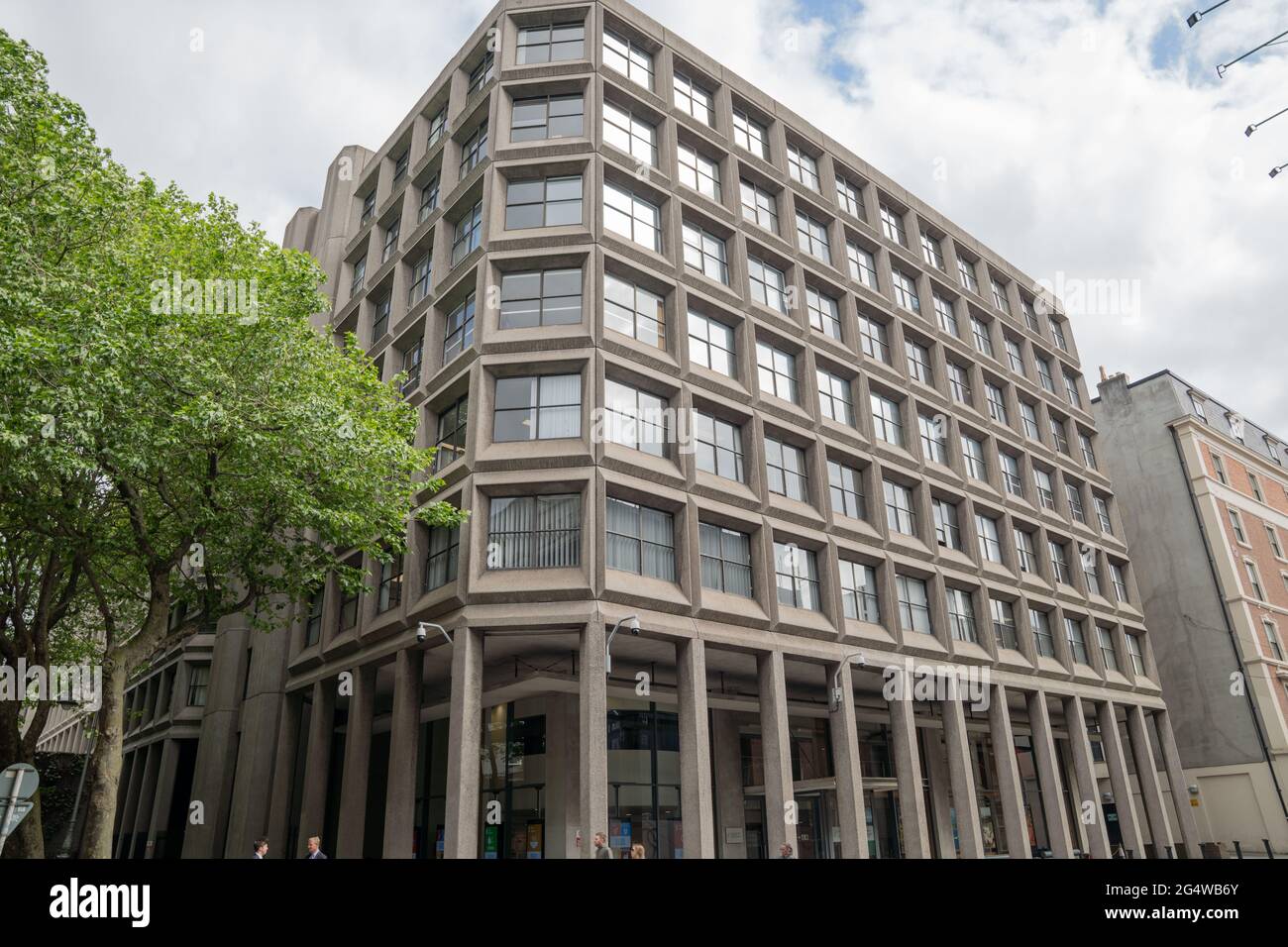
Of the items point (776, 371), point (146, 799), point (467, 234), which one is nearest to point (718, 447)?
point (776, 371)

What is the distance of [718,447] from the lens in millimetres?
26812

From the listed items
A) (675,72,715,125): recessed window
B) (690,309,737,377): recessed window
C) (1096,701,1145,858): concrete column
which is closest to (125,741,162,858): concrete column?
(690,309,737,377): recessed window

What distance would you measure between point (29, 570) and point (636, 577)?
15661 mm

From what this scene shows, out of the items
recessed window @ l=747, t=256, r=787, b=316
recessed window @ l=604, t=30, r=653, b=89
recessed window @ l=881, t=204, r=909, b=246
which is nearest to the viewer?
recessed window @ l=604, t=30, r=653, b=89

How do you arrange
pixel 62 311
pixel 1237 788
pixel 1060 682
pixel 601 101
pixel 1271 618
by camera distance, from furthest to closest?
pixel 1271 618 → pixel 1237 788 → pixel 1060 682 → pixel 601 101 → pixel 62 311

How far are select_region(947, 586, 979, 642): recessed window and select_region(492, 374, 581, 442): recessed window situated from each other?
682 inches

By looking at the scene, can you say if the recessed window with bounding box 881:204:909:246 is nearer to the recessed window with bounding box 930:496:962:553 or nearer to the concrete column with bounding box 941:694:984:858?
the recessed window with bounding box 930:496:962:553

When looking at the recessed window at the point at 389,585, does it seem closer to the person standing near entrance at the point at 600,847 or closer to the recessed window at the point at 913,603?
the person standing near entrance at the point at 600,847

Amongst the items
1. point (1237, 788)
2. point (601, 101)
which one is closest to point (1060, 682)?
point (1237, 788)

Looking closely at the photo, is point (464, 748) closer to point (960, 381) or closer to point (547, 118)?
point (547, 118)

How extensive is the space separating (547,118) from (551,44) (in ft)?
9.93

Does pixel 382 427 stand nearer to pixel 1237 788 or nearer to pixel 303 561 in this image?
pixel 303 561

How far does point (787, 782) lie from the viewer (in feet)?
75.5

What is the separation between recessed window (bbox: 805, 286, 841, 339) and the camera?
1283 inches
